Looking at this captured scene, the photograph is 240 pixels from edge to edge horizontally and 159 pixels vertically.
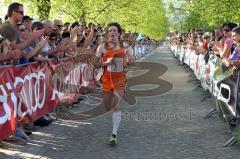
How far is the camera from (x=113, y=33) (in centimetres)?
827

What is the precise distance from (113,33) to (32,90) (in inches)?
70.1

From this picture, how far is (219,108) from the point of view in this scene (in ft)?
30.7

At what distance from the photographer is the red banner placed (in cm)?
745

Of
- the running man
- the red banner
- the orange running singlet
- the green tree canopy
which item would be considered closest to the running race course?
the red banner

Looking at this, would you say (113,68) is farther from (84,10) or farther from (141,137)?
(84,10)

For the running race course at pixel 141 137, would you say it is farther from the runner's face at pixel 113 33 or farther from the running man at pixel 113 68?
the runner's face at pixel 113 33

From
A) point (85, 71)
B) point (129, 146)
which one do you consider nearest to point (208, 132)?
point (129, 146)

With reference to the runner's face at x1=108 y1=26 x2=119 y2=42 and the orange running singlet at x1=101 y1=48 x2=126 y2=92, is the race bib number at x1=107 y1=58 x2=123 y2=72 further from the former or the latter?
the runner's face at x1=108 y1=26 x2=119 y2=42

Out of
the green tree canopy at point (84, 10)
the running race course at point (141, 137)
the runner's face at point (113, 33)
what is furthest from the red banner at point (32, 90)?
the green tree canopy at point (84, 10)

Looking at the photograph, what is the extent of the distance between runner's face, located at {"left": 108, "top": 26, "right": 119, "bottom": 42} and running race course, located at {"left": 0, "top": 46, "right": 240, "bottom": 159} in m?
1.72

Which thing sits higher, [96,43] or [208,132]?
[96,43]

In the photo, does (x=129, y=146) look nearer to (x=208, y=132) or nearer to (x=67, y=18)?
(x=208, y=132)

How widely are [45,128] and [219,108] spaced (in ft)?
11.0

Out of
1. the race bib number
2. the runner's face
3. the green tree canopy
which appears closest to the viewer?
the runner's face
